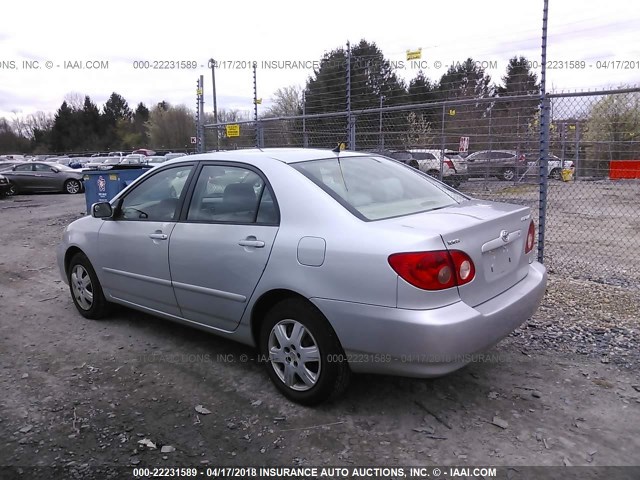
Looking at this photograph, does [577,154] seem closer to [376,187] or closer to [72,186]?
[376,187]

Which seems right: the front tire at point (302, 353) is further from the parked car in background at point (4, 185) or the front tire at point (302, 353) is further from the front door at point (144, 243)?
the parked car in background at point (4, 185)

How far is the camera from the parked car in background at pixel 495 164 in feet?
34.5

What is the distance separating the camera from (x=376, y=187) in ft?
11.9

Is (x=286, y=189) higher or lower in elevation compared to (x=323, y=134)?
lower

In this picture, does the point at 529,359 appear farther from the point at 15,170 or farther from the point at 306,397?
the point at 15,170

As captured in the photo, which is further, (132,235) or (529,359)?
(132,235)

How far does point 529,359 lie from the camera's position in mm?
3900

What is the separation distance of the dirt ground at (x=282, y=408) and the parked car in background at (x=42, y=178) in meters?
17.6

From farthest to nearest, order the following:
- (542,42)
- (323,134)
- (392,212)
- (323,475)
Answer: (323,134) < (542,42) < (392,212) < (323,475)

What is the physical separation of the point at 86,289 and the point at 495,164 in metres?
8.92

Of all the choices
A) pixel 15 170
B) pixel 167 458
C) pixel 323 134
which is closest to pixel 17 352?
pixel 167 458

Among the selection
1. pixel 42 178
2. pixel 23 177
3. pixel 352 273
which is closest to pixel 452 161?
pixel 352 273

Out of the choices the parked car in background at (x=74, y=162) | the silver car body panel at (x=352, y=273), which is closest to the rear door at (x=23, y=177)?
the parked car in background at (x=74, y=162)

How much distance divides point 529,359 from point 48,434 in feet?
10.8
